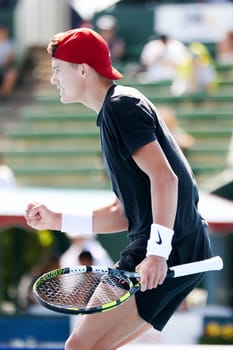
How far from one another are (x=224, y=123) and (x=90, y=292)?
7.83 metres

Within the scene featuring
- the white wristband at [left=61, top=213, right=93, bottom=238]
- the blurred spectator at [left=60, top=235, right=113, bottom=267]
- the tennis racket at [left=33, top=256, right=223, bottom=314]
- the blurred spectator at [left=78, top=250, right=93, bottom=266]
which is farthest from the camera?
the blurred spectator at [left=60, top=235, right=113, bottom=267]

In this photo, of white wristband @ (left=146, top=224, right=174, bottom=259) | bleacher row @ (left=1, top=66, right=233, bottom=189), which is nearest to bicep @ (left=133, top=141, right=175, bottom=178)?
white wristband @ (left=146, top=224, right=174, bottom=259)

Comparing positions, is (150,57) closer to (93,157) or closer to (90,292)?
(93,157)

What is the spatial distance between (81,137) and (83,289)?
8.01m

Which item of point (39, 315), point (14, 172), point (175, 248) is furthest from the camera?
point (14, 172)

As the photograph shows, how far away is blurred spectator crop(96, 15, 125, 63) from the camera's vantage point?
1315 centimetres

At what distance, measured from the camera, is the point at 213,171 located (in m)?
10.8

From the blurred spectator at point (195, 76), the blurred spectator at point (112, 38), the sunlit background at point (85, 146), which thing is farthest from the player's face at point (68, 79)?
the blurred spectator at point (112, 38)

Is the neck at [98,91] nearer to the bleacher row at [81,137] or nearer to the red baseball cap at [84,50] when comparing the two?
the red baseball cap at [84,50]

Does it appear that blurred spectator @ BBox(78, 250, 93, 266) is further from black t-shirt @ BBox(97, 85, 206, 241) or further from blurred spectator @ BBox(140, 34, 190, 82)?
blurred spectator @ BBox(140, 34, 190, 82)

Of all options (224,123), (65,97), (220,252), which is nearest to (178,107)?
(224,123)

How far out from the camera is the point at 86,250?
8.12 m

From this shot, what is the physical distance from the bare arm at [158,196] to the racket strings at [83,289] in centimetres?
20

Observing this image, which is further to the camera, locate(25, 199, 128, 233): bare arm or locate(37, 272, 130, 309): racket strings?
locate(25, 199, 128, 233): bare arm
